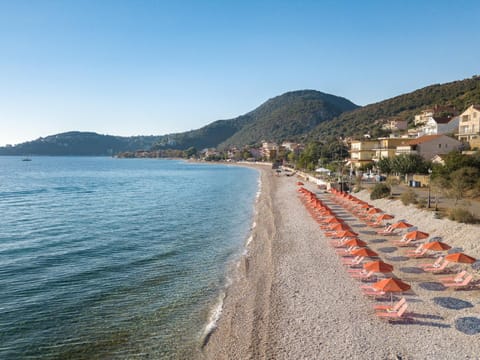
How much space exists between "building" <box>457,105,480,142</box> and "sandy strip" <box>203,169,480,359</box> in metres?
36.5

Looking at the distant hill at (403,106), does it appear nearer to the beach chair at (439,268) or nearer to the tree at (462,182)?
the tree at (462,182)

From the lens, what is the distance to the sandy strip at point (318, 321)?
1020 cm

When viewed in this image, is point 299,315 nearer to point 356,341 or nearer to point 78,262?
point 356,341

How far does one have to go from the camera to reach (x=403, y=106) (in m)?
128

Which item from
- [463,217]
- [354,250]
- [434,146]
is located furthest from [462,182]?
[434,146]

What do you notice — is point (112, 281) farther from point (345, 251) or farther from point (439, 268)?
point (439, 268)

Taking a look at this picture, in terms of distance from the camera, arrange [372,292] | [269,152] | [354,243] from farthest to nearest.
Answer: [269,152] → [354,243] → [372,292]

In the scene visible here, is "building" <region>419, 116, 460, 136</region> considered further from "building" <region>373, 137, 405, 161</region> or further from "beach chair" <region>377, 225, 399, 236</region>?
"beach chair" <region>377, 225, 399, 236</region>

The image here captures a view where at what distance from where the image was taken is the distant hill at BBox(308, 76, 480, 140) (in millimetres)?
100688

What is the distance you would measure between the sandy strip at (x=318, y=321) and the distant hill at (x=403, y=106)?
3092 inches

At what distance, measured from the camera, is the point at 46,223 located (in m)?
30.0

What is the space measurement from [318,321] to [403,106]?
131 meters

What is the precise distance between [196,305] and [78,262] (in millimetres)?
8342

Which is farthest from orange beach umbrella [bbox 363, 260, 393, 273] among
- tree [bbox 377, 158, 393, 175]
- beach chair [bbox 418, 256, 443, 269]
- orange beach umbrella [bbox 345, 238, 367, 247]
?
tree [bbox 377, 158, 393, 175]
